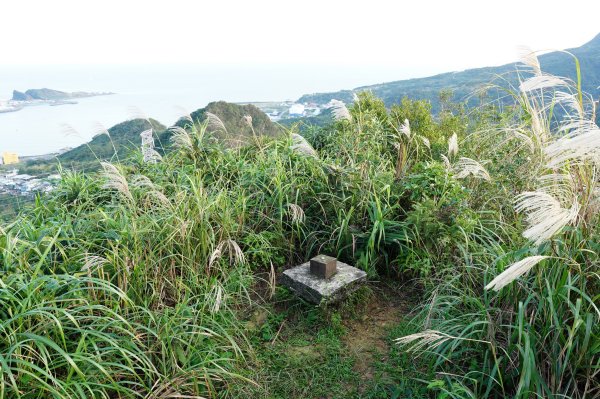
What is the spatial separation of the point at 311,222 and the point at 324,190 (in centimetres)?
34

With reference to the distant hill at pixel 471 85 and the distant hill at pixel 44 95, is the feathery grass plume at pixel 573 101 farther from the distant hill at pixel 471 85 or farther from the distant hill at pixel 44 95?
the distant hill at pixel 44 95

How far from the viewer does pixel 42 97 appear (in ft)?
55.8

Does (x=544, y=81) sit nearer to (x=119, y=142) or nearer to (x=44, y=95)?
(x=119, y=142)

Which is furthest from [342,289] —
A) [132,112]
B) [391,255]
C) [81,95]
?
[81,95]

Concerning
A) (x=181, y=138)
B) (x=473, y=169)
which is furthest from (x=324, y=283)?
(x=181, y=138)

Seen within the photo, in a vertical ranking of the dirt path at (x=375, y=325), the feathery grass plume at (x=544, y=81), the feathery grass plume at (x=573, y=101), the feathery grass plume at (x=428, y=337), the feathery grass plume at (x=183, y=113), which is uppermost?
the feathery grass plume at (x=544, y=81)

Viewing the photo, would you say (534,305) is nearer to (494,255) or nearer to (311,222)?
(494,255)

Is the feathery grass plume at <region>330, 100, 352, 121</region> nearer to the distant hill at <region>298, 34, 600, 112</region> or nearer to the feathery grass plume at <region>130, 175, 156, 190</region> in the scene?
the distant hill at <region>298, 34, 600, 112</region>

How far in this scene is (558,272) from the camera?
1.88 m

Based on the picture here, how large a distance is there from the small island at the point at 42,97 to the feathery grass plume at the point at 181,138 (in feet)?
27.4

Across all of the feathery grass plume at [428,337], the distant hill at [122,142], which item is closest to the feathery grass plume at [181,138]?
the distant hill at [122,142]

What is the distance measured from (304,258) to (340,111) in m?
1.92

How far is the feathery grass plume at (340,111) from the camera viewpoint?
14.9ft

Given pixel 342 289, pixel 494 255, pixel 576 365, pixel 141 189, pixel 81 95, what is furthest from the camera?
pixel 81 95
